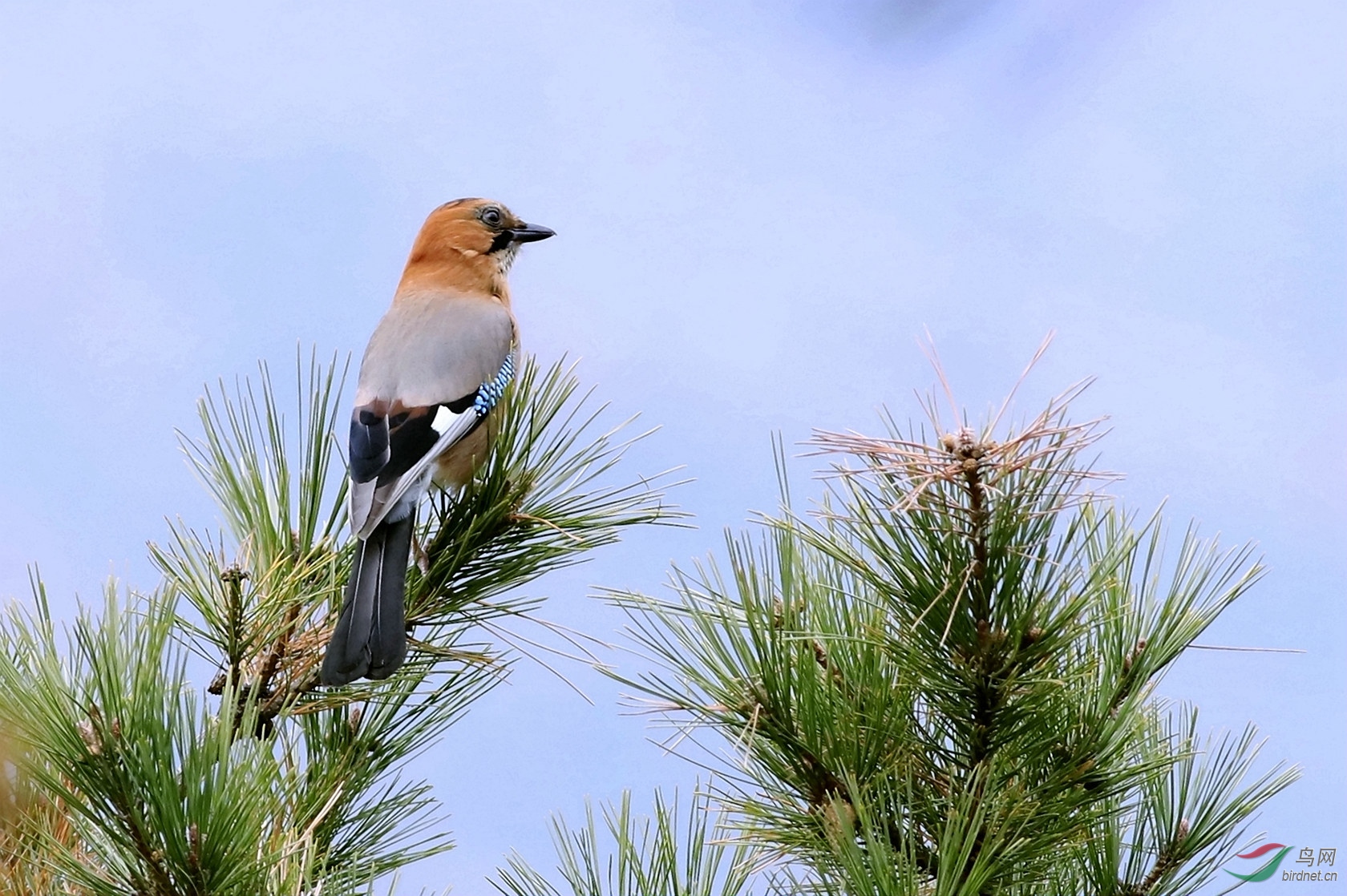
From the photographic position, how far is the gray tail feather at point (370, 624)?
1.95 meters

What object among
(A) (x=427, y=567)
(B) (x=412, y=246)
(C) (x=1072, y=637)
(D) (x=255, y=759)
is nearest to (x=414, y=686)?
(A) (x=427, y=567)

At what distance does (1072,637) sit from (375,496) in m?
1.20

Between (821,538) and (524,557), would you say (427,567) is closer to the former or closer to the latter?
(524,557)

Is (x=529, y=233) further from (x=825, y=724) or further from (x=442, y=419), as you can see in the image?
(x=825, y=724)

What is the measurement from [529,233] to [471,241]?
165 mm

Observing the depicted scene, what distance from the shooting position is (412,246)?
3.74m

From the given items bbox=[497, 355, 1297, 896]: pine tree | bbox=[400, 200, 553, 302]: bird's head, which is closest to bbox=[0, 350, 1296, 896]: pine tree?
bbox=[497, 355, 1297, 896]: pine tree

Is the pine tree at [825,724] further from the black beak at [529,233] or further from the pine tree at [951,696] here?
the black beak at [529,233]

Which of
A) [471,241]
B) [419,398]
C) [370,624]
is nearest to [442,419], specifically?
[419,398]

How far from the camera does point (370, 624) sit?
197 cm

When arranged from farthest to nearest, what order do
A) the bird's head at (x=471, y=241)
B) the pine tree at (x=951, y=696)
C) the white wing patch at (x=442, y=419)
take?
the bird's head at (x=471, y=241) < the white wing patch at (x=442, y=419) < the pine tree at (x=951, y=696)

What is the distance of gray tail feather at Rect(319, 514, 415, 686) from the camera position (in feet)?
6.39

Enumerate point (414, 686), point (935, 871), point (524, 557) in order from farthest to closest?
point (524, 557), point (414, 686), point (935, 871)

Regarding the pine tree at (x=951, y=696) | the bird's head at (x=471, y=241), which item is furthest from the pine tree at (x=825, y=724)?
the bird's head at (x=471, y=241)
